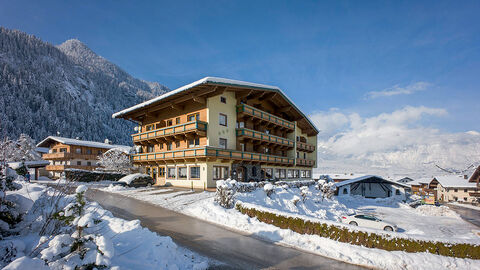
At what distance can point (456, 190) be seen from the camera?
6781cm

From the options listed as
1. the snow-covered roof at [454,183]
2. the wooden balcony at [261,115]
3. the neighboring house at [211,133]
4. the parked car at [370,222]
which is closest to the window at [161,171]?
the neighboring house at [211,133]

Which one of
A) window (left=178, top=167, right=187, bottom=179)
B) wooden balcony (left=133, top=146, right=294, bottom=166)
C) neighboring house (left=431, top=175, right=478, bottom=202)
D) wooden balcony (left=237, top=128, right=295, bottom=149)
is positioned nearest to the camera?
wooden balcony (left=133, top=146, right=294, bottom=166)

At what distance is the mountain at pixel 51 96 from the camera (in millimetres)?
100481

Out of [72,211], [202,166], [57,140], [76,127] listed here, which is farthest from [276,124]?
[76,127]

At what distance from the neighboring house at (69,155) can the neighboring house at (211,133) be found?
801 inches

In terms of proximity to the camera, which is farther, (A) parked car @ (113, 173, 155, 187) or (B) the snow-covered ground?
(A) parked car @ (113, 173, 155, 187)

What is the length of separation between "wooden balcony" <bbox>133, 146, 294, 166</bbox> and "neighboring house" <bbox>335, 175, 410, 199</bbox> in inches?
1019

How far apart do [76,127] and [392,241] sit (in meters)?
132

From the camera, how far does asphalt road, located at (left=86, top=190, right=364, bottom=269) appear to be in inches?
369

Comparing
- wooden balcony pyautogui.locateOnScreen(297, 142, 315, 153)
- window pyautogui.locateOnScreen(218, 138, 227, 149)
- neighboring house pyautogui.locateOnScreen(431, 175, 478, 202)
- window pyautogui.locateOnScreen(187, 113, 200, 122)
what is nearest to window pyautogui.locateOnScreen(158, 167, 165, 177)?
window pyautogui.locateOnScreen(187, 113, 200, 122)

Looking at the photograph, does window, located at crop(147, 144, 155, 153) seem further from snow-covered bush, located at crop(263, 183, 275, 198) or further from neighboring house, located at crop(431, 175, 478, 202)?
neighboring house, located at crop(431, 175, 478, 202)

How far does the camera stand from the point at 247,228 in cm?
1394

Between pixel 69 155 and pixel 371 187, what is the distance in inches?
2681

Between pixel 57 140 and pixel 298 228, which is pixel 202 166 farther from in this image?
pixel 57 140
